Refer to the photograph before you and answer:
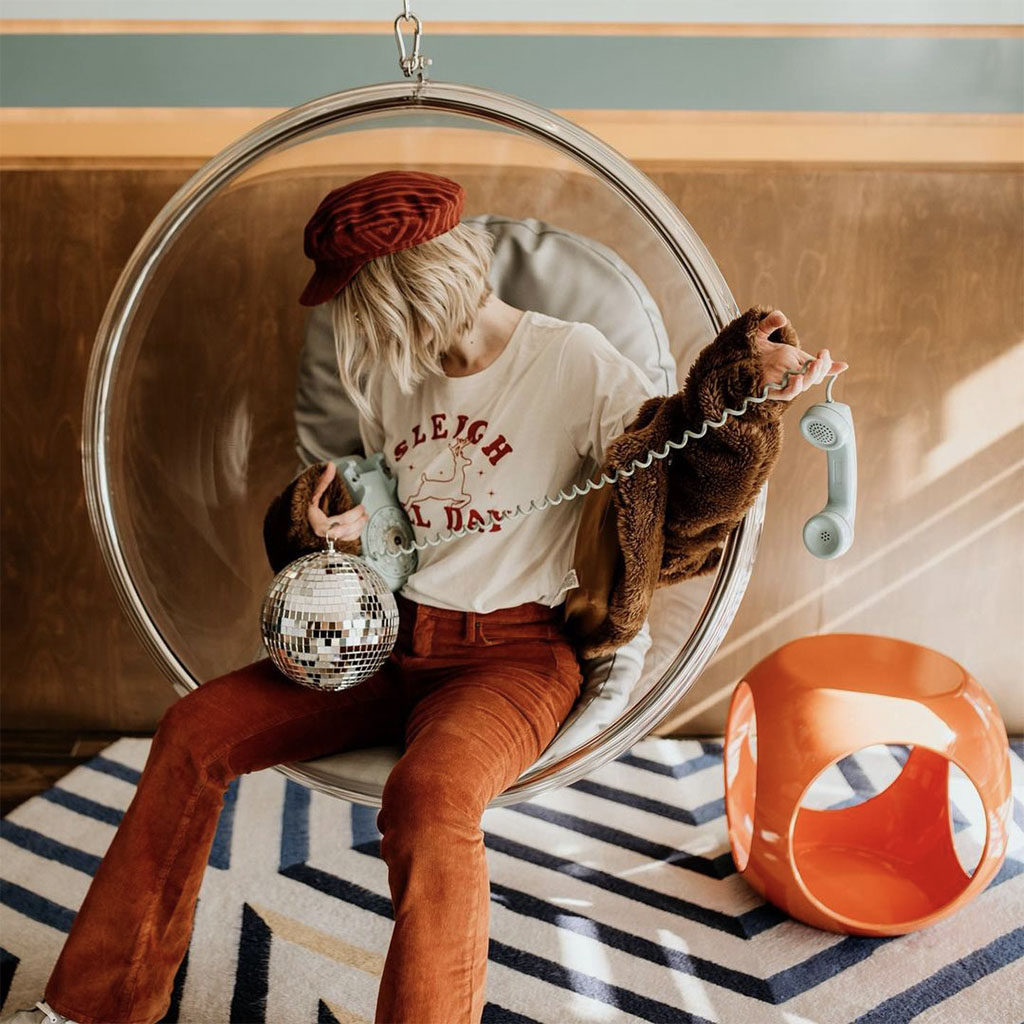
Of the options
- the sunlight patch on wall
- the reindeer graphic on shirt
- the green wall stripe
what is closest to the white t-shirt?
the reindeer graphic on shirt

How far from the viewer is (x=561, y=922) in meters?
1.37

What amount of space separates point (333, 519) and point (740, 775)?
72cm

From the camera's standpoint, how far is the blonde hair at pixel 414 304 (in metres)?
1.17

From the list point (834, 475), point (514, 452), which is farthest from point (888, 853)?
point (514, 452)

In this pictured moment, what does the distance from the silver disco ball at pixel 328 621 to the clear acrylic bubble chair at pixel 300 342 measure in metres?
0.13

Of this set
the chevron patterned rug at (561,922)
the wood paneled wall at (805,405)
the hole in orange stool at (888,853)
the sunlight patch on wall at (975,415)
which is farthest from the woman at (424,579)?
the sunlight patch on wall at (975,415)

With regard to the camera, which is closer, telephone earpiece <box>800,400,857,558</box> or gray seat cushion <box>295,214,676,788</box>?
telephone earpiece <box>800,400,857,558</box>

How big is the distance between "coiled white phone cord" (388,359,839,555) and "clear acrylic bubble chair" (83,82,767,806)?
18cm

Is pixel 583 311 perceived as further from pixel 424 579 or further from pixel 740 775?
pixel 740 775

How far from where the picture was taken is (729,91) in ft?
5.40

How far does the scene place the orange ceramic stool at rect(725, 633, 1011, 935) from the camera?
4.23ft

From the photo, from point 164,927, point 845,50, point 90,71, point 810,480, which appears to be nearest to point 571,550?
point 164,927

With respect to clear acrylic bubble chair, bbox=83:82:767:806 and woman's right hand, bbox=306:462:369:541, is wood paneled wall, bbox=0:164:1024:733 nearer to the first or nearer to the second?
clear acrylic bubble chair, bbox=83:82:767:806

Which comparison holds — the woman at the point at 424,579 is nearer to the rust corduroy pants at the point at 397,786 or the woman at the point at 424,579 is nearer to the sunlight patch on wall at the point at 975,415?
the rust corduroy pants at the point at 397,786
